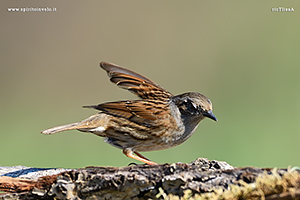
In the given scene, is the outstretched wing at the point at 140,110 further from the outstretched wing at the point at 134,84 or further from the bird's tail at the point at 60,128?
the bird's tail at the point at 60,128

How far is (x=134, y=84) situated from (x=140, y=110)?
51 centimetres

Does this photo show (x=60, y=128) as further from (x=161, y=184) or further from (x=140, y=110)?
(x=161, y=184)

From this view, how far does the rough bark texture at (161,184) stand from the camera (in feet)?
7.41

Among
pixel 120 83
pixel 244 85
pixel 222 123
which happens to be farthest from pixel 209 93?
pixel 120 83

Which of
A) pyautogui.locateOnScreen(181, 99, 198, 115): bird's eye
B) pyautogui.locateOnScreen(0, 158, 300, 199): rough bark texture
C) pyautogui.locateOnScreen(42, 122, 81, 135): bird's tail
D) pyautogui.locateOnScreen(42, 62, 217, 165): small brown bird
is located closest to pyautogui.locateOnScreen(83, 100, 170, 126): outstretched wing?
pyautogui.locateOnScreen(42, 62, 217, 165): small brown bird

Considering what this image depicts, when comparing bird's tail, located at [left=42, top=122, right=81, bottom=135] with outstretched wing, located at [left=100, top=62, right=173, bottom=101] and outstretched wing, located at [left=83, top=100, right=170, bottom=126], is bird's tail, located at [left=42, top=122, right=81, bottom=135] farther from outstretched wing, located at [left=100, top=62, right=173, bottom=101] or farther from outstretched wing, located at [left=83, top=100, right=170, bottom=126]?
outstretched wing, located at [left=100, top=62, right=173, bottom=101]

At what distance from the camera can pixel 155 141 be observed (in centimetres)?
477

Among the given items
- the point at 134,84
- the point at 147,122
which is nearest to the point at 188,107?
the point at 147,122

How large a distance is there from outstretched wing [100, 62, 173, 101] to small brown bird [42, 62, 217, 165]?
12cm

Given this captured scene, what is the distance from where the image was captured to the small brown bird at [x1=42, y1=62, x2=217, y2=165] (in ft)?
15.6

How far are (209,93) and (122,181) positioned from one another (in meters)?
8.63

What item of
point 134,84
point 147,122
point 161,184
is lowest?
point 161,184

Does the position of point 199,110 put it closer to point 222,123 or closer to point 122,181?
point 122,181

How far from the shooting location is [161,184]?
8.67 ft
